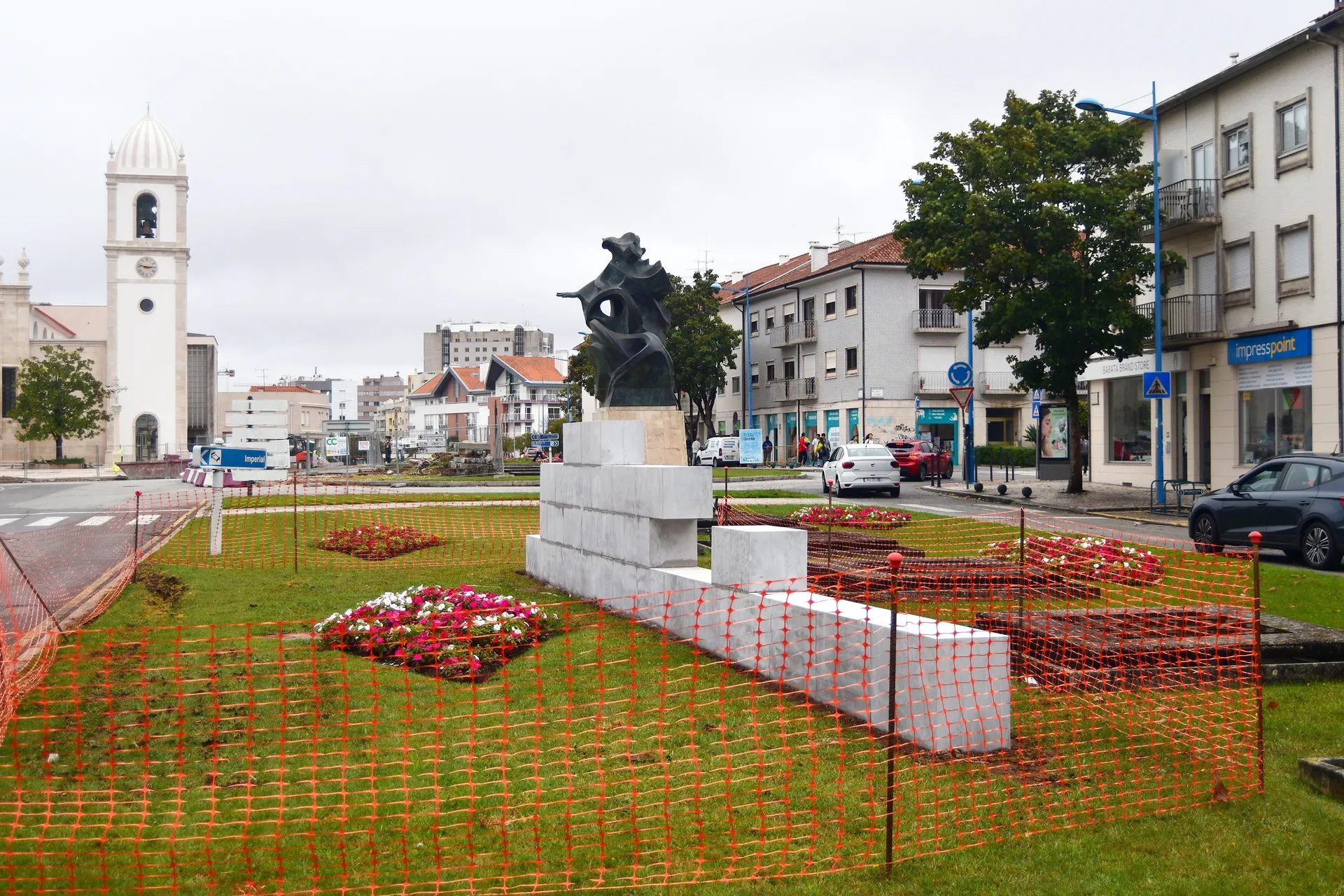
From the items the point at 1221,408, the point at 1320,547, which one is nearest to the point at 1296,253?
the point at 1221,408

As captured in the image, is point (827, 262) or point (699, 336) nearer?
point (827, 262)

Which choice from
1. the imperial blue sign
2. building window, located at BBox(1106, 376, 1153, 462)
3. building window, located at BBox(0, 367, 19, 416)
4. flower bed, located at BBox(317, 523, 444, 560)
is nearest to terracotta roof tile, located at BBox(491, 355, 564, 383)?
building window, located at BBox(0, 367, 19, 416)

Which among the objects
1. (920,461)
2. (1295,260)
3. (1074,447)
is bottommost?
(920,461)

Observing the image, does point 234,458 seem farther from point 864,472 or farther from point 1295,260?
point 1295,260

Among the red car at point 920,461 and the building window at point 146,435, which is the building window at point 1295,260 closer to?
the red car at point 920,461

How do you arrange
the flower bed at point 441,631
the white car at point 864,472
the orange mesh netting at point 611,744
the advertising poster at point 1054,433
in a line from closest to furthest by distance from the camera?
the orange mesh netting at point 611,744, the flower bed at point 441,631, the white car at point 864,472, the advertising poster at point 1054,433

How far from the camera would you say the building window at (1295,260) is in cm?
2508

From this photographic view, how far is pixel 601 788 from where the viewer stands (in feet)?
18.8

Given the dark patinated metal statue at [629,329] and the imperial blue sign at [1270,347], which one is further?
the imperial blue sign at [1270,347]

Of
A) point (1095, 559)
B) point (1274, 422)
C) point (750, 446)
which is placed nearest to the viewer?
point (1095, 559)

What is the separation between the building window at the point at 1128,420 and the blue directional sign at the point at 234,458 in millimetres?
23940

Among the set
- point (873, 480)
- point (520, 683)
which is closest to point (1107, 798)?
point (520, 683)

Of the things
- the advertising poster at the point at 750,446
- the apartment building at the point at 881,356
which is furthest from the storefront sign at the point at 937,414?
the advertising poster at the point at 750,446

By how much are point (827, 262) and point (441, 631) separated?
5237cm
